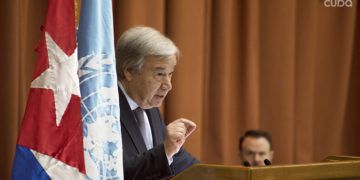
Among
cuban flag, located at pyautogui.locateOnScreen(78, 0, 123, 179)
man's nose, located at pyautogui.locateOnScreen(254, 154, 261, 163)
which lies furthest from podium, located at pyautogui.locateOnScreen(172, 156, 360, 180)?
man's nose, located at pyautogui.locateOnScreen(254, 154, 261, 163)

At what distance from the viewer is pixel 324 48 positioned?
4.31 meters

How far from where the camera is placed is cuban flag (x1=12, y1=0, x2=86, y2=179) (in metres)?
1.91

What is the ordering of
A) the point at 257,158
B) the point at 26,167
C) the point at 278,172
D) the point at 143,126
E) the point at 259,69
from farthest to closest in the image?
the point at 259,69 → the point at 257,158 → the point at 143,126 → the point at 26,167 → the point at 278,172

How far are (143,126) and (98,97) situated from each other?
1.74ft

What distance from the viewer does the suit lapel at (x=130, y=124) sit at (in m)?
2.36

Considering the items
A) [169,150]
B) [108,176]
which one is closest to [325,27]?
[169,150]

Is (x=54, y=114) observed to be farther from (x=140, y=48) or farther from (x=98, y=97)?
(x=140, y=48)

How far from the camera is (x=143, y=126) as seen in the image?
251 centimetres

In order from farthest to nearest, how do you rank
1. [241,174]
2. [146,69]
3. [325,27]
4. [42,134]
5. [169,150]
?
[325,27]
[146,69]
[169,150]
[42,134]
[241,174]

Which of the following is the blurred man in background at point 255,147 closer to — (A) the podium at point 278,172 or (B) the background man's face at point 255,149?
(B) the background man's face at point 255,149

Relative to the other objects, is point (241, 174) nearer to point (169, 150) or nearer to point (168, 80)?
point (169, 150)

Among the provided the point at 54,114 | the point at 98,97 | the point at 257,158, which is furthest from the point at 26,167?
the point at 257,158

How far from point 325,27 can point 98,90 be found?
2.64 meters

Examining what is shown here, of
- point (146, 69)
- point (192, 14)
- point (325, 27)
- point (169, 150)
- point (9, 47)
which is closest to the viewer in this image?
point (169, 150)
